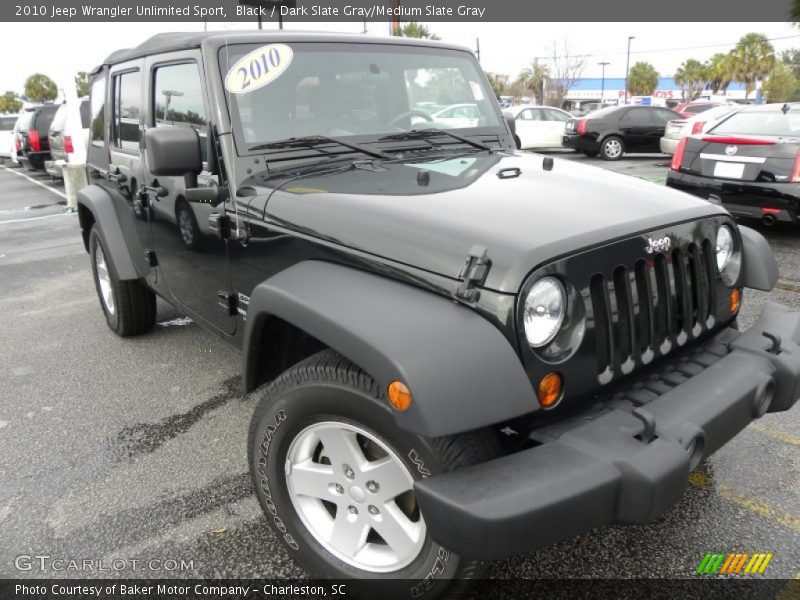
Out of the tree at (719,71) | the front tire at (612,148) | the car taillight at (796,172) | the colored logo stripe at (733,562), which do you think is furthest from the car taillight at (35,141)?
the tree at (719,71)

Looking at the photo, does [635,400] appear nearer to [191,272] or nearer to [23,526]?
[191,272]

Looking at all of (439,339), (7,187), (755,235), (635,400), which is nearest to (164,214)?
(439,339)

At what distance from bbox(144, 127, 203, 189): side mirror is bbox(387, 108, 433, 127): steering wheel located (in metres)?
0.95

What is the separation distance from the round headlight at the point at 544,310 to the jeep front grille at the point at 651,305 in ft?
0.40

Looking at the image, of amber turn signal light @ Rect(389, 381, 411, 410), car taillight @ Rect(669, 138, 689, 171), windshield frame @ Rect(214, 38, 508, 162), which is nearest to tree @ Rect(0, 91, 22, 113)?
car taillight @ Rect(669, 138, 689, 171)

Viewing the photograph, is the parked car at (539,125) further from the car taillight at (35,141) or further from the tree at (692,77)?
the tree at (692,77)

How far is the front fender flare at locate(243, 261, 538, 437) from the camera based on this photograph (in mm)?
1634

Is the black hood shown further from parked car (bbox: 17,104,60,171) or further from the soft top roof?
parked car (bbox: 17,104,60,171)

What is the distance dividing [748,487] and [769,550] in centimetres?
41

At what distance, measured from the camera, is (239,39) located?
285 cm

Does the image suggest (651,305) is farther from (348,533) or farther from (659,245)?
(348,533)

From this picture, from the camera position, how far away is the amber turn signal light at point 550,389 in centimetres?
Result: 185

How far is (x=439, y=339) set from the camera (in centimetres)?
172

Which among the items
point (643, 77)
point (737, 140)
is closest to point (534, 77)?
point (643, 77)
